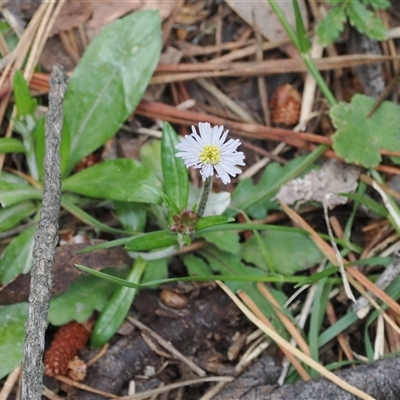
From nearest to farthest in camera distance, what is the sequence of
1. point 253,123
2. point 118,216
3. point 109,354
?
point 109,354 → point 118,216 → point 253,123

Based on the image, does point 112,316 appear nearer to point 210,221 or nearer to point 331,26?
point 210,221

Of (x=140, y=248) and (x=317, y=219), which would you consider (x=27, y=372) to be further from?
(x=317, y=219)

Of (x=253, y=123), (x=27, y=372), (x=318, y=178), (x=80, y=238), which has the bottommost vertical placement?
(x=27, y=372)

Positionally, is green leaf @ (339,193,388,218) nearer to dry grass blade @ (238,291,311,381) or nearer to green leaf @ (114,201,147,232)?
dry grass blade @ (238,291,311,381)

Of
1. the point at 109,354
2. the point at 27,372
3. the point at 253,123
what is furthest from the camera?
the point at 253,123

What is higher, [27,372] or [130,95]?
[130,95]

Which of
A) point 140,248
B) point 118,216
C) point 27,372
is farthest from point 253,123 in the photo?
point 27,372

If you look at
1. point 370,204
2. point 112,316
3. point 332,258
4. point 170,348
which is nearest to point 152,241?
point 112,316
